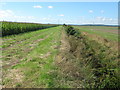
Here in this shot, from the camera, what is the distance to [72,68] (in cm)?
564

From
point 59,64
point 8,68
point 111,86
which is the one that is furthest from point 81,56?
point 8,68

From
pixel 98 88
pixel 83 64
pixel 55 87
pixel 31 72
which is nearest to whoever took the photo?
pixel 55 87

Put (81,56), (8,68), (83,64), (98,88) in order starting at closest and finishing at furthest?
(98,88) < (8,68) < (83,64) < (81,56)

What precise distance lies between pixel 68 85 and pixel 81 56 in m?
3.15

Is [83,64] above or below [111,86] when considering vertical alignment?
above

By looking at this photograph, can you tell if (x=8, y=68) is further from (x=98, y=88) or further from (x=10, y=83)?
(x=98, y=88)

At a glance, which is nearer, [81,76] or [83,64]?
[81,76]

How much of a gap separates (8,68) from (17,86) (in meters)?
1.84

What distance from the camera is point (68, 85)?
4395 millimetres

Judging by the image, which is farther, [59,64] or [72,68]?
[59,64]

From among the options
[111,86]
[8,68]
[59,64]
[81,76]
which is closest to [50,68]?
[59,64]

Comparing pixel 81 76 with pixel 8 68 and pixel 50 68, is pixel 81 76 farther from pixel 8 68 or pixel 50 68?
pixel 8 68

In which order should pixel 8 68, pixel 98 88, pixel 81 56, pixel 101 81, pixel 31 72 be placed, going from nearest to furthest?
1. pixel 98 88
2. pixel 101 81
3. pixel 31 72
4. pixel 8 68
5. pixel 81 56

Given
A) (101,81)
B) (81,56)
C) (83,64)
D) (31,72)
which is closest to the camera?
(101,81)
